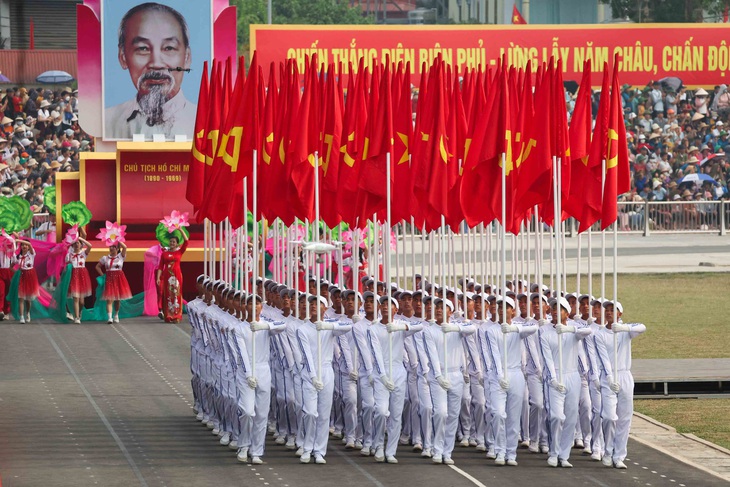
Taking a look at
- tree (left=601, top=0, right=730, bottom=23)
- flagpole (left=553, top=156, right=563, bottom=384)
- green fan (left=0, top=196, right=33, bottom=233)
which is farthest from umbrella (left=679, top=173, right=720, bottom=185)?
flagpole (left=553, top=156, right=563, bottom=384)

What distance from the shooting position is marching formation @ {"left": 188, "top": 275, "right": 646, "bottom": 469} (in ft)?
50.3

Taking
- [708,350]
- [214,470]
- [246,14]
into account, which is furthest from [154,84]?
[246,14]

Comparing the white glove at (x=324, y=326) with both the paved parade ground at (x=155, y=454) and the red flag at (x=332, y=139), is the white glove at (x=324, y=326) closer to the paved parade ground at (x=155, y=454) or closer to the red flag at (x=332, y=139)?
the paved parade ground at (x=155, y=454)

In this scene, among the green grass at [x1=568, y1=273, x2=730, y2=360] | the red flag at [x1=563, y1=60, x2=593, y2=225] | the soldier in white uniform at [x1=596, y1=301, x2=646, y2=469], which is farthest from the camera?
the green grass at [x1=568, y1=273, x2=730, y2=360]

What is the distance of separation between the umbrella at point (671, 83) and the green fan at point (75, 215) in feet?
73.0

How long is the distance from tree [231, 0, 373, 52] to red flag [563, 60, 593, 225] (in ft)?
177

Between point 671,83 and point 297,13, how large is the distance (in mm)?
29299

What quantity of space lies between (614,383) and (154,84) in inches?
717

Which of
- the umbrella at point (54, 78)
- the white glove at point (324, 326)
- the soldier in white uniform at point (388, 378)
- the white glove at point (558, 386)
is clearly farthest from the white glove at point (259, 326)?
the umbrella at point (54, 78)

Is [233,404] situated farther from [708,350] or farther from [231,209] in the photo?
[708,350]

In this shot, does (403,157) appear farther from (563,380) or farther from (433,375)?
(563,380)

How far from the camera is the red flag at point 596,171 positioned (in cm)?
1631

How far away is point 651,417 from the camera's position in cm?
1831

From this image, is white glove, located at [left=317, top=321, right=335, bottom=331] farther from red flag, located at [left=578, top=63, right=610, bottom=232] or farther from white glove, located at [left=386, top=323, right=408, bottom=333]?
red flag, located at [left=578, top=63, right=610, bottom=232]
